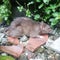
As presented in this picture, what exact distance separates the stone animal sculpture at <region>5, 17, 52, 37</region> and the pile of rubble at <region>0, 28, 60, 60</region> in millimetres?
72

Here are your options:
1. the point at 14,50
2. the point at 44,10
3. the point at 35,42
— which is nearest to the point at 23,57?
the point at 14,50

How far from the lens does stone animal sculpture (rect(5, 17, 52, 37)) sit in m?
3.05

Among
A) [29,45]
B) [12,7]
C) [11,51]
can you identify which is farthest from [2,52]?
[12,7]

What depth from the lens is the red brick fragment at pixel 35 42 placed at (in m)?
2.85

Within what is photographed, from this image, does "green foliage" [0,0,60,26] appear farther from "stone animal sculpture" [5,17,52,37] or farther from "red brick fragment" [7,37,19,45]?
"red brick fragment" [7,37,19,45]

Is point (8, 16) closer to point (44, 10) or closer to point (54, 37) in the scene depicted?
point (44, 10)

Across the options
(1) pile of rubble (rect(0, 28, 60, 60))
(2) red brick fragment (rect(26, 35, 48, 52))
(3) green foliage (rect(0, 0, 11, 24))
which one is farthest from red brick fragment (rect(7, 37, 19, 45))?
(3) green foliage (rect(0, 0, 11, 24))

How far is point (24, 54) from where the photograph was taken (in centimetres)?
282

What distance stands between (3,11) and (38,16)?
496 millimetres

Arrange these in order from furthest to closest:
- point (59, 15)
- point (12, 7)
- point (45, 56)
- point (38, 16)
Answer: point (12, 7) → point (38, 16) → point (59, 15) → point (45, 56)

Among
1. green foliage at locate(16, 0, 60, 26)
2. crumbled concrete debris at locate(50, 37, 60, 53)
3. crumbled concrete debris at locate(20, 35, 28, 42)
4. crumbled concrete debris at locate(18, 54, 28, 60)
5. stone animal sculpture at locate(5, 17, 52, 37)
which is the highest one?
green foliage at locate(16, 0, 60, 26)

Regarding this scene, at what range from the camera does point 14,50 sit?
112 inches

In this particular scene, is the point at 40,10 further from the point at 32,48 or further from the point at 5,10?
the point at 32,48

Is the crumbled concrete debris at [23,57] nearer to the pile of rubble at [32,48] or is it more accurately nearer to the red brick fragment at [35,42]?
the pile of rubble at [32,48]
